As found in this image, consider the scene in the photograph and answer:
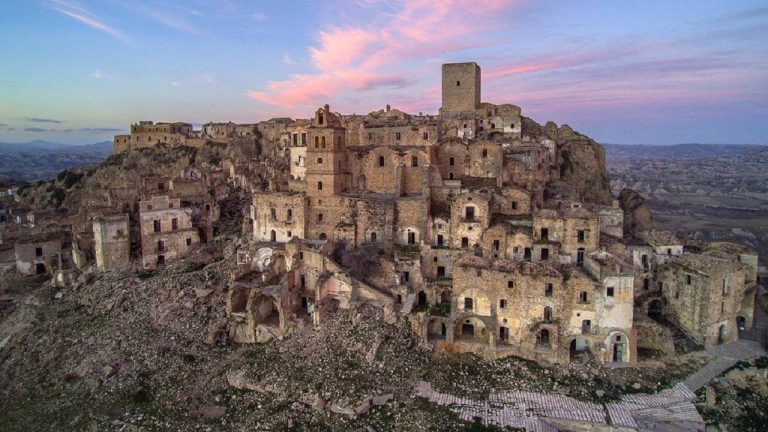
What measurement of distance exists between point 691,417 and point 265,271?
27.4 m

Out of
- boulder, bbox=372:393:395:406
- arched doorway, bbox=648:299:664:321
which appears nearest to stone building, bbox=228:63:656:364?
boulder, bbox=372:393:395:406

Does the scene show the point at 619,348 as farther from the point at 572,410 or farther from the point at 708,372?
the point at 572,410

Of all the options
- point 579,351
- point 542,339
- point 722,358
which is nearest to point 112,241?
Result: point 542,339

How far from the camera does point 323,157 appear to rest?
42719 mm

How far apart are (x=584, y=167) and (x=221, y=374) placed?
4181cm

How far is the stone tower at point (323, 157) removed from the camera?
42.5 metres

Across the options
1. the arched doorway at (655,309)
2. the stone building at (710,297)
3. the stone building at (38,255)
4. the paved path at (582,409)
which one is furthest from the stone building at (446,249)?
the stone building at (38,255)

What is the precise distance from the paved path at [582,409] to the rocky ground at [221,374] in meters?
0.68

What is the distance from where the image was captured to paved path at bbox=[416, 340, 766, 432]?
2728 centimetres

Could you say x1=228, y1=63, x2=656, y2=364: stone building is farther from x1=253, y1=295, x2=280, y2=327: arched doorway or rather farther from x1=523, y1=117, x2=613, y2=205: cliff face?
x1=523, y1=117, x2=613, y2=205: cliff face

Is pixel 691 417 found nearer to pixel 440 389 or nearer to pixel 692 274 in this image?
pixel 692 274

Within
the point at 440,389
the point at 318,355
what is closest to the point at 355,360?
the point at 318,355

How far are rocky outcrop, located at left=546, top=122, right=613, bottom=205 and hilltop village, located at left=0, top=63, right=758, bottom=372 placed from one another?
0.22 metres

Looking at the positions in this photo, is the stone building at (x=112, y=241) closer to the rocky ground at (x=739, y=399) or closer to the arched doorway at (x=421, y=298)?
the arched doorway at (x=421, y=298)
